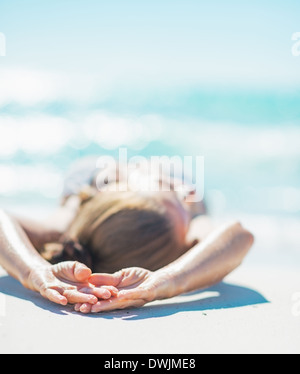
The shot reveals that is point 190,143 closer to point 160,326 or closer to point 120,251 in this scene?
point 120,251

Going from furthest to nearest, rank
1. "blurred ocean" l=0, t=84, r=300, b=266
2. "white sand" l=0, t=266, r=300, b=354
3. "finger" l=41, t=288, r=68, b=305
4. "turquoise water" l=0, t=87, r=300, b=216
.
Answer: "turquoise water" l=0, t=87, r=300, b=216, "blurred ocean" l=0, t=84, r=300, b=266, "finger" l=41, t=288, r=68, b=305, "white sand" l=0, t=266, r=300, b=354

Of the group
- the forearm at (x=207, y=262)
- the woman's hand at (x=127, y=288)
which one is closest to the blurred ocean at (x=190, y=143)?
the forearm at (x=207, y=262)

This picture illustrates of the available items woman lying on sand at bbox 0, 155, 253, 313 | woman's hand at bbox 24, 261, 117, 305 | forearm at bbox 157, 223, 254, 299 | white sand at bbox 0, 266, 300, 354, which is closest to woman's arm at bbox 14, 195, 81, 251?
woman lying on sand at bbox 0, 155, 253, 313

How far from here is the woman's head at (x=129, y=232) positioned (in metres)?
2.68

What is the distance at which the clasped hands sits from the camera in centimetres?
209

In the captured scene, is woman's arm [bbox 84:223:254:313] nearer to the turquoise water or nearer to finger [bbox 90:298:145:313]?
finger [bbox 90:298:145:313]

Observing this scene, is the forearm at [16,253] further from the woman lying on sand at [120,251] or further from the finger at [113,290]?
the finger at [113,290]

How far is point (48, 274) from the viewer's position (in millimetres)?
2193

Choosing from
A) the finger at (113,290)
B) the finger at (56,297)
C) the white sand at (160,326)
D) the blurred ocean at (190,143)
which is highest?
the blurred ocean at (190,143)

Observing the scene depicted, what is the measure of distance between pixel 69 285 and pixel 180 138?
35.6 feet

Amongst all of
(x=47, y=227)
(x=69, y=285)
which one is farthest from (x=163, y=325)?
(x=47, y=227)

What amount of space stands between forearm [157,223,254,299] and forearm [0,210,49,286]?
2.01ft
